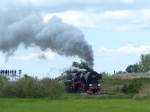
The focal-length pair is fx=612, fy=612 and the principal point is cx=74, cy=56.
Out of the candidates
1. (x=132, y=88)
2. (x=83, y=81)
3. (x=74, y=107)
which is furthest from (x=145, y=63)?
(x=74, y=107)

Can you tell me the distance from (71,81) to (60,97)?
1401 cm

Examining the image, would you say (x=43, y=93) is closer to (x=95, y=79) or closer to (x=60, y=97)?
(x=60, y=97)

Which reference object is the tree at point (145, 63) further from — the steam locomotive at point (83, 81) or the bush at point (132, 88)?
the bush at point (132, 88)

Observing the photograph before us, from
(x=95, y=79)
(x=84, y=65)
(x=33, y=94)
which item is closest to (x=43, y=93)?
(x=33, y=94)

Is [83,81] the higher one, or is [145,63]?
[145,63]

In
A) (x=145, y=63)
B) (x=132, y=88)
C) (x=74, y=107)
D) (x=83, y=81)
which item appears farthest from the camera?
(x=145, y=63)

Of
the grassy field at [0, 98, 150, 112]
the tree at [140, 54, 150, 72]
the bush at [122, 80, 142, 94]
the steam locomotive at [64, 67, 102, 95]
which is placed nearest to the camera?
the grassy field at [0, 98, 150, 112]

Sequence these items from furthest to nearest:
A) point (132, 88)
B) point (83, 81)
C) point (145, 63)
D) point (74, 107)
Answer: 1. point (145, 63)
2. point (83, 81)
3. point (132, 88)
4. point (74, 107)

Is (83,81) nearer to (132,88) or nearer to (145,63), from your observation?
(132,88)

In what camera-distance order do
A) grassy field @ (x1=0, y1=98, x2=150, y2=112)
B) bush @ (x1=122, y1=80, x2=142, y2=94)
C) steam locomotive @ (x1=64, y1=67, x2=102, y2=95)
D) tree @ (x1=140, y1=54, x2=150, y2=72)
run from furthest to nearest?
tree @ (x1=140, y1=54, x2=150, y2=72) → steam locomotive @ (x1=64, y1=67, x2=102, y2=95) → bush @ (x1=122, y1=80, x2=142, y2=94) → grassy field @ (x1=0, y1=98, x2=150, y2=112)

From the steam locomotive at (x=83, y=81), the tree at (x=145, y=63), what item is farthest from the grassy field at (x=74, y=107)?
the tree at (x=145, y=63)

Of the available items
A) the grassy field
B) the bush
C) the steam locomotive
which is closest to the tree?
the steam locomotive

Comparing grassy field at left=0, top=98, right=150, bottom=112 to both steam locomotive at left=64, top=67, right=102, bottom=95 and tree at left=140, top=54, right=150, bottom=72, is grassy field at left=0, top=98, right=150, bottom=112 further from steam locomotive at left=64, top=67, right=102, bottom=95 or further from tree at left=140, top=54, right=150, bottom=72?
tree at left=140, top=54, right=150, bottom=72

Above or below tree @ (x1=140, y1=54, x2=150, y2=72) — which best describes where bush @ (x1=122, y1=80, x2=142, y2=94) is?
below
